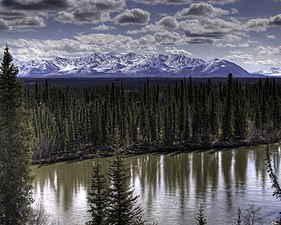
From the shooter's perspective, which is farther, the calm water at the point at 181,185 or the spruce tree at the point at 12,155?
the calm water at the point at 181,185

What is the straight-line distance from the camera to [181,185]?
61.1 m

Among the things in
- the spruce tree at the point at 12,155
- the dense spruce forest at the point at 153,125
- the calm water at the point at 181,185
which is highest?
the spruce tree at the point at 12,155

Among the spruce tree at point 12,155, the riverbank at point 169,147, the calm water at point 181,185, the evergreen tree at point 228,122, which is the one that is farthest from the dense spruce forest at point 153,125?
the spruce tree at point 12,155

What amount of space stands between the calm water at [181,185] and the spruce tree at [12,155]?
24.8ft

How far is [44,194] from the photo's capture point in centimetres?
5944

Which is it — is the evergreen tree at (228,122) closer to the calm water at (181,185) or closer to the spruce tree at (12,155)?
the calm water at (181,185)

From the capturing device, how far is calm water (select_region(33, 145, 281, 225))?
47125mm

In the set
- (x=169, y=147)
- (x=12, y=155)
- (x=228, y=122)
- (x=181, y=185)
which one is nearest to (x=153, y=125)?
(x=169, y=147)

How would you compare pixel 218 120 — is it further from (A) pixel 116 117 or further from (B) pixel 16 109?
(B) pixel 16 109

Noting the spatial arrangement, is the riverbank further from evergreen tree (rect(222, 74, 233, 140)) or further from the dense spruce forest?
evergreen tree (rect(222, 74, 233, 140))

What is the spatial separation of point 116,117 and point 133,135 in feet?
21.9

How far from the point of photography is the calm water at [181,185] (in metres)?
47.1

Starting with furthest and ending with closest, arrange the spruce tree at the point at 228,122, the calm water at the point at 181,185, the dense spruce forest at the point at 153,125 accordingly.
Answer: the spruce tree at the point at 228,122, the dense spruce forest at the point at 153,125, the calm water at the point at 181,185

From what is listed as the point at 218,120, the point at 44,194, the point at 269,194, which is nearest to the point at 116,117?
the point at 218,120
